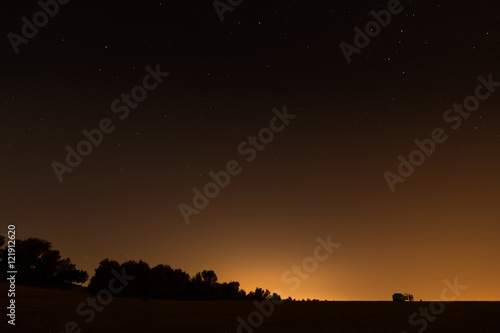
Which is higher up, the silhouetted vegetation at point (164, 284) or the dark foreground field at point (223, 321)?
the silhouetted vegetation at point (164, 284)

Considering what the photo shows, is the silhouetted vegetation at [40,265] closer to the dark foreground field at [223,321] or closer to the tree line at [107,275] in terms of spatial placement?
the tree line at [107,275]

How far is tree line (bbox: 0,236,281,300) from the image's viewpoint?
57094 mm

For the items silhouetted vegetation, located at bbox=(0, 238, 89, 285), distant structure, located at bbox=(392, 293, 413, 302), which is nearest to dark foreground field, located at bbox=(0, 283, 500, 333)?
distant structure, located at bbox=(392, 293, 413, 302)

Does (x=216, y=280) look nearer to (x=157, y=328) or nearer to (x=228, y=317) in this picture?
(x=228, y=317)

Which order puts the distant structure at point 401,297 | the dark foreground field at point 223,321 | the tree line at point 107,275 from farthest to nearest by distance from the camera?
1. the tree line at point 107,275
2. the distant structure at point 401,297
3. the dark foreground field at point 223,321

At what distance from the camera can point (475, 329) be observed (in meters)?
22.5

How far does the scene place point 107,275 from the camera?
57.2 metres

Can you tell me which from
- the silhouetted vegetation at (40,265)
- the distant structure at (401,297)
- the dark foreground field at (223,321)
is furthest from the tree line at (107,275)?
the dark foreground field at (223,321)

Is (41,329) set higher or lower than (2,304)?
lower

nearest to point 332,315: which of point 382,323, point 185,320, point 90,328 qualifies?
point 382,323

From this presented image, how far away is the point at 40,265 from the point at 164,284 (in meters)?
14.7

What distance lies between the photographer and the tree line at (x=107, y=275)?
57094mm

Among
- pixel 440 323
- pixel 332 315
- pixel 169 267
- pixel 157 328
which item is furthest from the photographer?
pixel 169 267

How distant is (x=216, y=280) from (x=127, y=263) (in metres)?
13.0
